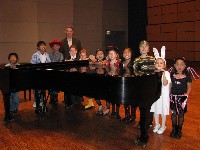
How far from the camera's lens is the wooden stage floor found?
2898 millimetres

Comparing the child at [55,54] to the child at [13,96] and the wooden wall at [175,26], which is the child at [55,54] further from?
the wooden wall at [175,26]

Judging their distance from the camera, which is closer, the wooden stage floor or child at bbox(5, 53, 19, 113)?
the wooden stage floor

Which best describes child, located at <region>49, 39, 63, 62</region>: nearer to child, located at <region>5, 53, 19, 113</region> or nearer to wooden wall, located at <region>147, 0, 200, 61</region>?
child, located at <region>5, 53, 19, 113</region>

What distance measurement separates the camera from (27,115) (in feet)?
13.6

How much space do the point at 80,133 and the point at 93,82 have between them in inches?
29.3

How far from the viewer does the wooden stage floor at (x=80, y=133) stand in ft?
9.51

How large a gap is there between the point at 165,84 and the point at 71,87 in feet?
3.43

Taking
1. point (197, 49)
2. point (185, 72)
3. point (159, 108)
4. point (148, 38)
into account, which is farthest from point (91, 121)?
point (148, 38)

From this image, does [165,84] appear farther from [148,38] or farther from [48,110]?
[148,38]

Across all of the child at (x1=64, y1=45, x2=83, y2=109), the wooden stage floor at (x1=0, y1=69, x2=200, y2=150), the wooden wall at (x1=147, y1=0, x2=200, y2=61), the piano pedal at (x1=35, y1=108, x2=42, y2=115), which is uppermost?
the wooden wall at (x1=147, y1=0, x2=200, y2=61)

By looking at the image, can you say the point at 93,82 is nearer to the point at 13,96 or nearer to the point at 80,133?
the point at 80,133

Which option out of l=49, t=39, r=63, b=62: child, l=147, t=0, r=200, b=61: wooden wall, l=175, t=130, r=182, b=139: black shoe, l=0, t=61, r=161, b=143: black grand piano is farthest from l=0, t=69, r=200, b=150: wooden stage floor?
l=147, t=0, r=200, b=61: wooden wall

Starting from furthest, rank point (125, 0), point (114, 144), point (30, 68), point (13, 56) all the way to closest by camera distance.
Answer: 1. point (125, 0)
2. point (13, 56)
3. point (30, 68)
4. point (114, 144)

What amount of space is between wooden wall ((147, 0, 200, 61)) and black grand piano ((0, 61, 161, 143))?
24.8 ft
